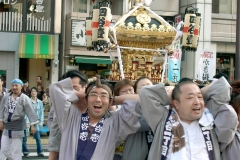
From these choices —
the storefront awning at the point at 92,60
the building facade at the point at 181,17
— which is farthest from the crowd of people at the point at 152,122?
the building facade at the point at 181,17

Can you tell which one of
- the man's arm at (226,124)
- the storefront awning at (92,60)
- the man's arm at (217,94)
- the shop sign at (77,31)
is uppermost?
the shop sign at (77,31)

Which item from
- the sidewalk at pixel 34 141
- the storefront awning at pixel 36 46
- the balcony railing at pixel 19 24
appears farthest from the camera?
the balcony railing at pixel 19 24

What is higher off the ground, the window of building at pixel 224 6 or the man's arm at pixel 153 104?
the window of building at pixel 224 6

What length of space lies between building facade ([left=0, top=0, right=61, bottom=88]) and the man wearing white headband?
334 inches

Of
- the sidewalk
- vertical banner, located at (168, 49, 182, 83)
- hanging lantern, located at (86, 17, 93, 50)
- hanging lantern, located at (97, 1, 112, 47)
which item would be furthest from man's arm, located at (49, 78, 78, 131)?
the sidewalk

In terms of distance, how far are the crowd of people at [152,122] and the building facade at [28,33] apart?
12656mm

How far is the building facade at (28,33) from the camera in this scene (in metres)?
15.7

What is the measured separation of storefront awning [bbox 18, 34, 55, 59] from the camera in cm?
1554

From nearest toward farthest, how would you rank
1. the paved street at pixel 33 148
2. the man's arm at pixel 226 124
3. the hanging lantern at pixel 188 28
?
1. the man's arm at pixel 226 124
2. the hanging lantern at pixel 188 28
3. the paved street at pixel 33 148

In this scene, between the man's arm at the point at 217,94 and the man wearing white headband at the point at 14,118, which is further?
the man wearing white headband at the point at 14,118

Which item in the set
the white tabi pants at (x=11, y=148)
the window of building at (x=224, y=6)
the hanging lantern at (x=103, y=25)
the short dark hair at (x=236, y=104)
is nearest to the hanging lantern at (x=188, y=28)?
the hanging lantern at (x=103, y=25)

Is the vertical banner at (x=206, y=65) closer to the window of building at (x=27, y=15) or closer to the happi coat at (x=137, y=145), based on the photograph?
the happi coat at (x=137, y=145)

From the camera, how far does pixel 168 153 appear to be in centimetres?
295

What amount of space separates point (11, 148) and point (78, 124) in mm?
4241
